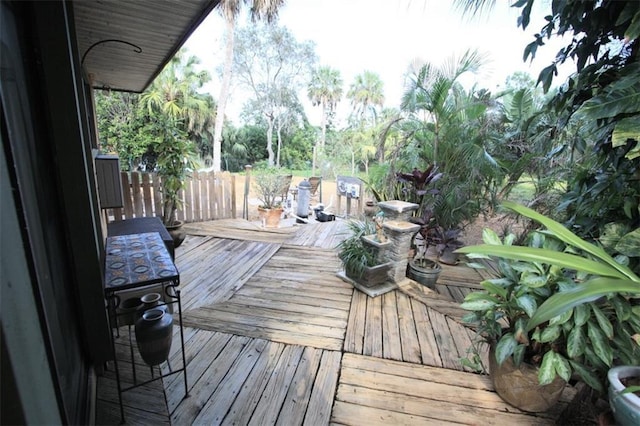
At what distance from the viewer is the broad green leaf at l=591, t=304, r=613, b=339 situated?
3.75 feet

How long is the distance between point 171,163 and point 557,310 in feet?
13.2

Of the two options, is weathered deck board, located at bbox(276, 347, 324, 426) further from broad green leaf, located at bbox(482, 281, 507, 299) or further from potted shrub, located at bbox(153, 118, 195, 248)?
potted shrub, located at bbox(153, 118, 195, 248)

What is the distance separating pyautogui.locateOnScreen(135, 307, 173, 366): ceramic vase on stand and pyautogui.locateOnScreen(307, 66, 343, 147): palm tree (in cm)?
1597

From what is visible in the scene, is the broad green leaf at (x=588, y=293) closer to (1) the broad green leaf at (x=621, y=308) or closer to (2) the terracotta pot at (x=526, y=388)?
(1) the broad green leaf at (x=621, y=308)

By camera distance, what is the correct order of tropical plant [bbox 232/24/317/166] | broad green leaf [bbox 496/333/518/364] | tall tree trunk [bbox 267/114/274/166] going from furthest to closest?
tall tree trunk [bbox 267/114/274/166] < tropical plant [bbox 232/24/317/166] < broad green leaf [bbox 496/333/518/364]

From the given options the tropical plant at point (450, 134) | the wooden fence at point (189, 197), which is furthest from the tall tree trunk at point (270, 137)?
the tropical plant at point (450, 134)

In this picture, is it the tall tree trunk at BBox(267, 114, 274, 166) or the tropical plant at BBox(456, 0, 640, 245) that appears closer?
the tropical plant at BBox(456, 0, 640, 245)

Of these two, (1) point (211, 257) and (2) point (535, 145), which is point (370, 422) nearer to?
(1) point (211, 257)

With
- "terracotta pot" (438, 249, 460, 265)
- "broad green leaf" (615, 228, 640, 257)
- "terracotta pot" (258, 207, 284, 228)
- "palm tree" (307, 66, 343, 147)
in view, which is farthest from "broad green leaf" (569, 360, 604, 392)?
"palm tree" (307, 66, 343, 147)

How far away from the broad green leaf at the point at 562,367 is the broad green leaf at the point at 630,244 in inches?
20.0

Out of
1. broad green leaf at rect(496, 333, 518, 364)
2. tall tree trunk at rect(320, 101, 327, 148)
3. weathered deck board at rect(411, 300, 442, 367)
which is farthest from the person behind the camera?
tall tree trunk at rect(320, 101, 327, 148)

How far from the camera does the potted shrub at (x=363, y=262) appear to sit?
2588mm

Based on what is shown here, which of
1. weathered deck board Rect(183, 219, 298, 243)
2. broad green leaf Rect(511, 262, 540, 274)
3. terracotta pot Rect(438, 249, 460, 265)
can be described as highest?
broad green leaf Rect(511, 262, 540, 274)

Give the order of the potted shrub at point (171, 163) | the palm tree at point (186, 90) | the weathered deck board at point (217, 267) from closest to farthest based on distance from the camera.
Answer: the weathered deck board at point (217, 267), the potted shrub at point (171, 163), the palm tree at point (186, 90)
